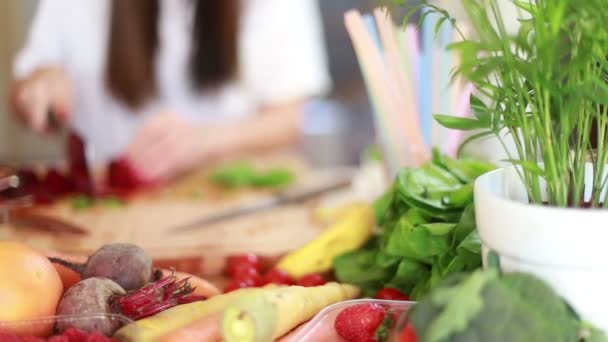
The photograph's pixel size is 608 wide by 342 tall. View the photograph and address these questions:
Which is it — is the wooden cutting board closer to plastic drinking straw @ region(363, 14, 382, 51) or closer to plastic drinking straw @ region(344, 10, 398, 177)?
plastic drinking straw @ region(344, 10, 398, 177)

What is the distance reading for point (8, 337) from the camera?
0.53m

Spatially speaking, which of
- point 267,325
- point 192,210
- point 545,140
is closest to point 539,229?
point 545,140

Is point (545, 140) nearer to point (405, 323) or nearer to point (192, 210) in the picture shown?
point (405, 323)

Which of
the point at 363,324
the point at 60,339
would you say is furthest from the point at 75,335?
the point at 363,324

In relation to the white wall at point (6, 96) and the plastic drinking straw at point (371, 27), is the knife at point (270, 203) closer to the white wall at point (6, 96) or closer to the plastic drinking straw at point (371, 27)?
the plastic drinking straw at point (371, 27)

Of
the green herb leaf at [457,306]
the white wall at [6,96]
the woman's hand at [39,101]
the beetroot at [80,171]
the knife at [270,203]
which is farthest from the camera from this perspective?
the white wall at [6,96]

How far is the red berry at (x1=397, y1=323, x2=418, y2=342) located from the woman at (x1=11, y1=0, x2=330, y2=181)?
4.02 ft

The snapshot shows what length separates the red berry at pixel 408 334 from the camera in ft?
1.67

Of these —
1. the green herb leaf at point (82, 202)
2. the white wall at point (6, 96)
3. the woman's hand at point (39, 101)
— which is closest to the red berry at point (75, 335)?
the green herb leaf at point (82, 202)

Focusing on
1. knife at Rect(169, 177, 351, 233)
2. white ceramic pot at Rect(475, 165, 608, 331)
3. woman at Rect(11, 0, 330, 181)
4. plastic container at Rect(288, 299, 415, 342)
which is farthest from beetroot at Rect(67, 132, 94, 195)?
white ceramic pot at Rect(475, 165, 608, 331)

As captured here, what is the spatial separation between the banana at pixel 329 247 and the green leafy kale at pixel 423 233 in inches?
1.4

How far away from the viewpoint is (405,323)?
518mm

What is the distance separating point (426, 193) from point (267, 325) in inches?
9.9

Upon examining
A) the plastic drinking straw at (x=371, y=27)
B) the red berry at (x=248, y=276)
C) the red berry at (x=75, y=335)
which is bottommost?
the red berry at (x=248, y=276)
